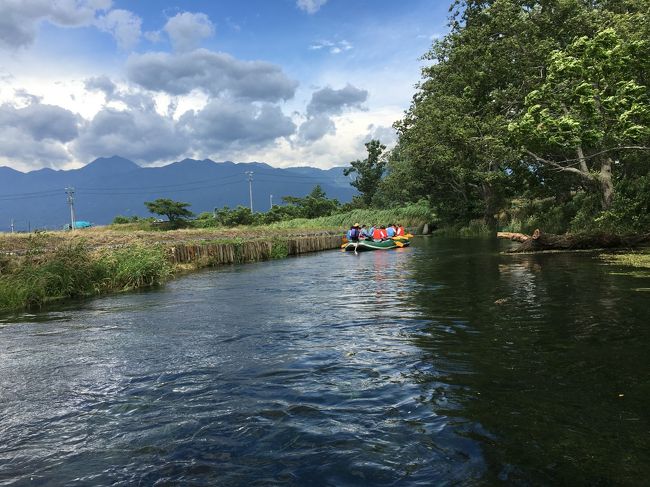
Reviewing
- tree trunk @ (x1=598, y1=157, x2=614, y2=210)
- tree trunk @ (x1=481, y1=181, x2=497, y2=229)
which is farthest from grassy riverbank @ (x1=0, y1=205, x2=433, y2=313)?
tree trunk @ (x1=481, y1=181, x2=497, y2=229)

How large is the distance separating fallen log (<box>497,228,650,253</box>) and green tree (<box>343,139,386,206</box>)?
51.4m

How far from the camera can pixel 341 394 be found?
593cm

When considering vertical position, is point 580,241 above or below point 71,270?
below

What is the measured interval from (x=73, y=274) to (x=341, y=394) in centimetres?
1350

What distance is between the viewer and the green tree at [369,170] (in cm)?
7388

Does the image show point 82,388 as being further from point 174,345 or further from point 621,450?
point 621,450

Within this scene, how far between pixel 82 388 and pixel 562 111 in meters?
24.5

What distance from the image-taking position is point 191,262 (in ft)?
81.7

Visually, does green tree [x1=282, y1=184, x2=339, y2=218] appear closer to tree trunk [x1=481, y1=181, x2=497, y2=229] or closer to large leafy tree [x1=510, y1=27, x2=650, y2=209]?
tree trunk [x1=481, y1=181, x2=497, y2=229]

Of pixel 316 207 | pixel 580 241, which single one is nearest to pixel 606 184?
pixel 580 241

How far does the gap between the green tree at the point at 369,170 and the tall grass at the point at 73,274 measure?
56.9 m

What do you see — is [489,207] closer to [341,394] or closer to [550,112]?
[550,112]

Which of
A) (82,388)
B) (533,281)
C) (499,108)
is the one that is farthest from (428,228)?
(82,388)

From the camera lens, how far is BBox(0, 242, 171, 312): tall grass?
48.6 feet
